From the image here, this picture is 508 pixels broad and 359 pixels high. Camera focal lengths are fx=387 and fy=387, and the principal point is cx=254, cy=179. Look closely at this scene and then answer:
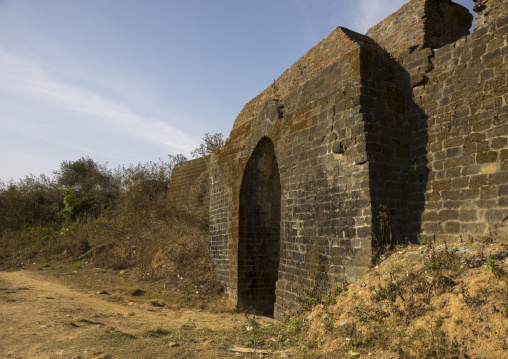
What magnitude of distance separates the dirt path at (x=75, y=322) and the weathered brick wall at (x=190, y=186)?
268 inches

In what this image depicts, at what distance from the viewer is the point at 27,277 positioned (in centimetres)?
1200

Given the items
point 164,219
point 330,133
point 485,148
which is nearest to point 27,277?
point 164,219

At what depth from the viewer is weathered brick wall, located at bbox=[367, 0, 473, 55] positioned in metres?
6.96

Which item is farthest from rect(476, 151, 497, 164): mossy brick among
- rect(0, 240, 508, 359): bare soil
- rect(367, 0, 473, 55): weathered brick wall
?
rect(367, 0, 473, 55): weathered brick wall

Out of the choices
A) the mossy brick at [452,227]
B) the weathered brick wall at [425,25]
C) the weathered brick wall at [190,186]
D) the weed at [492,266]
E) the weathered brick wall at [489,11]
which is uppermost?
the weathered brick wall at [425,25]

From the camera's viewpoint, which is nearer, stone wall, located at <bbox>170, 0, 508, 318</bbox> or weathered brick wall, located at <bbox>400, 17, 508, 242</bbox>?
weathered brick wall, located at <bbox>400, 17, 508, 242</bbox>

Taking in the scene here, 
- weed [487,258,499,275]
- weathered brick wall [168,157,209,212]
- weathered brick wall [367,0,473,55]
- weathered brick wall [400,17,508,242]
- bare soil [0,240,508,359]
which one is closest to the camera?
bare soil [0,240,508,359]

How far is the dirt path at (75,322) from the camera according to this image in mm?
5074

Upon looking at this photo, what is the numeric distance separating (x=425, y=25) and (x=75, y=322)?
8.01m

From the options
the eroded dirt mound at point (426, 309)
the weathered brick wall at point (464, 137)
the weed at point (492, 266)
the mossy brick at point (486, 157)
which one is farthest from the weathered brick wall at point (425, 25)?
the weed at point (492, 266)

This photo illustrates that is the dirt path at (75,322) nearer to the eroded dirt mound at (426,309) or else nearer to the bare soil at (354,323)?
the bare soil at (354,323)

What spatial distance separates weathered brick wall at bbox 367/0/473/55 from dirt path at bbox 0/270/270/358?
6130 mm

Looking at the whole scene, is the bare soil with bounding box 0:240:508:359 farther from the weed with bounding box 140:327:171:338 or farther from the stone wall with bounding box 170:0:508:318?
the stone wall with bounding box 170:0:508:318

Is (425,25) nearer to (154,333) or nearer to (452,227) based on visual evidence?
(452,227)
